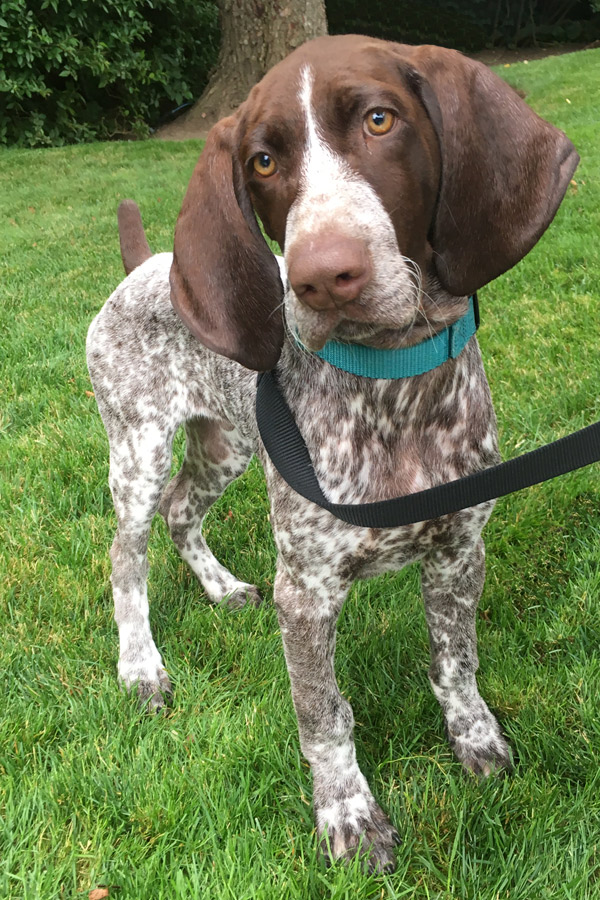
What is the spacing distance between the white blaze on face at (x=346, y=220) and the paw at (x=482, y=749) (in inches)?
50.0

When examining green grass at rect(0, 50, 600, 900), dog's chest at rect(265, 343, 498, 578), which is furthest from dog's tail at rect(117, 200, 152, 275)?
dog's chest at rect(265, 343, 498, 578)

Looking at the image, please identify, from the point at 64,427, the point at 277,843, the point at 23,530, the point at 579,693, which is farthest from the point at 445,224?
the point at 64,427

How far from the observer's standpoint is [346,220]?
4.96ft

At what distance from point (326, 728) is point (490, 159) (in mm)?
1452

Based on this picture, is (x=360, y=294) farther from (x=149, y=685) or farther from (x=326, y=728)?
(x=149, y=685)

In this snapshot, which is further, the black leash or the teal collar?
the teal collar

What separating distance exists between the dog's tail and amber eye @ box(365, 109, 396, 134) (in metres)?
1.80

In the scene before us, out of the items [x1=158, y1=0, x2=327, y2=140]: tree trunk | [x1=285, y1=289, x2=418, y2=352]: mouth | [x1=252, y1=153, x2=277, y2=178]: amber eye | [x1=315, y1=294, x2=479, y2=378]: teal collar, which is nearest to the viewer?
[x1=285, y1=289, x2=418, y2=352]: mouth

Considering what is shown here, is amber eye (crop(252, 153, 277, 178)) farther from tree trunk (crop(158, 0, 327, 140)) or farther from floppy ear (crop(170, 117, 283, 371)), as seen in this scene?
tree trunk (crop(158, 0, 327, 140))

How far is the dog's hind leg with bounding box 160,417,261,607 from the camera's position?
3.13 metres

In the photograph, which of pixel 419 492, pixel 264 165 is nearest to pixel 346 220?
pixel 264 165

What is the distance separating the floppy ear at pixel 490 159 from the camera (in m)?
1.67

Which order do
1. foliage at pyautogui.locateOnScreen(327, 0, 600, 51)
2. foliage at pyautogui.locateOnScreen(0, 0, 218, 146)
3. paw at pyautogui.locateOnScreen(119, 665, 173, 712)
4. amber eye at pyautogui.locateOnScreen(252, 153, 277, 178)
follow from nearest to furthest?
amber eye at pyautogui.locateOnScreen(252, 153, 277, 178) < paw at pyautogui.locateOnScreen(119, 665, 173, 712) < foliage at pyautogui.locateOnScreen(0, 0, 218, 146) < foliage at pyautogui.locateOnScreen(327, 0, 600, 51)

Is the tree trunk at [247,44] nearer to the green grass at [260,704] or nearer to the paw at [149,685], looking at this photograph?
the green grass at [260,704]
